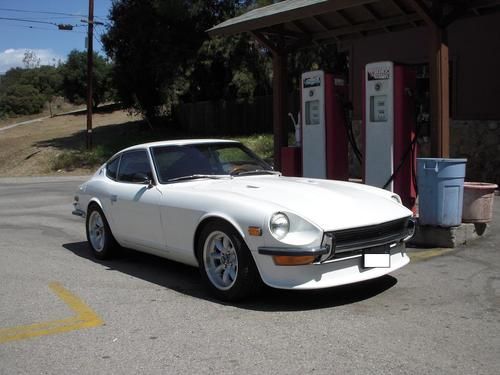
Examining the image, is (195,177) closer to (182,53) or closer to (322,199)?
(322,199)

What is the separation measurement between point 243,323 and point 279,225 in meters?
0.83

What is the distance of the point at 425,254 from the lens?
23.4ft

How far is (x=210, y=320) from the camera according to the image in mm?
4824

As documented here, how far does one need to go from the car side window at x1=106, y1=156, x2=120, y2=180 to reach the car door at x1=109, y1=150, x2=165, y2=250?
13cm

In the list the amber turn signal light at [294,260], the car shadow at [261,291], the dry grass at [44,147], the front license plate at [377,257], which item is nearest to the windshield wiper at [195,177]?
the car shadow at [261,291]

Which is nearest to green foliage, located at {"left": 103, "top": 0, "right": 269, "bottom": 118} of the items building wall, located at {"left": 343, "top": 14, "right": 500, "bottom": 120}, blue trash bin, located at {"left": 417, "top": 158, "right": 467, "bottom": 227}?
building wall, located at {"left": 343, "top": 14, "right": 500, "bottom": 120}

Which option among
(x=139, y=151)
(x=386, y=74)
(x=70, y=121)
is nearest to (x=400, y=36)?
(x=386, y=74)

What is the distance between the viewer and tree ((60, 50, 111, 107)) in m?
57.2

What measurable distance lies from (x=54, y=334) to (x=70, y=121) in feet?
139

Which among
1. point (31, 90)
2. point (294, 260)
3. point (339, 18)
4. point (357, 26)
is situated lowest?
point (294, 260)

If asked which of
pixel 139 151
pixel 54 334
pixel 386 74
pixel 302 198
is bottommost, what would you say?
pixel 54 334

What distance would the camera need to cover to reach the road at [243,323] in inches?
155

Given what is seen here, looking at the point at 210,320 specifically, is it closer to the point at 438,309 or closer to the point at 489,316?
the point at 438,309

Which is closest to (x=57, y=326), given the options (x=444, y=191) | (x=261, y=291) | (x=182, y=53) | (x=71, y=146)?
(x=261, y=291)
